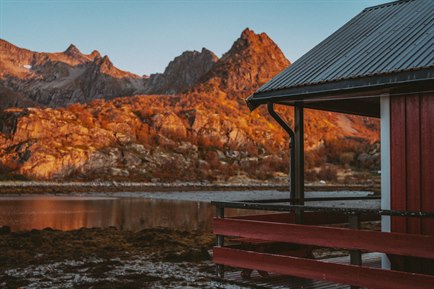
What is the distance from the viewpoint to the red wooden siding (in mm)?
9539

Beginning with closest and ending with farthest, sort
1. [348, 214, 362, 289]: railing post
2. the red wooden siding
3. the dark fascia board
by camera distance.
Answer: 1. [348, 214, 362, 289]: railing post
2. the dark fascia board
3. the red wooden siding

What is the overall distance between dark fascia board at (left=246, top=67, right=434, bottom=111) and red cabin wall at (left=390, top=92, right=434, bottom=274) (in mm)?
419

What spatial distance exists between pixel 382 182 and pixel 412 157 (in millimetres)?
842

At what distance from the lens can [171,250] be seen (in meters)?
24.4

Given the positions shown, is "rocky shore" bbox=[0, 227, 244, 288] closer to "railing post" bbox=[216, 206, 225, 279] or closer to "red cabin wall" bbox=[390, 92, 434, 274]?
"railing post" bbox=[216, 206, 225, 279]

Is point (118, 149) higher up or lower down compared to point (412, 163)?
higher up

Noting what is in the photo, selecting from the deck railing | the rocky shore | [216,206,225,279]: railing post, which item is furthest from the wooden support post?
the rocky shore

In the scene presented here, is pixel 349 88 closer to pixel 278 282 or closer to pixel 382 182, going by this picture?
pixel 382 182

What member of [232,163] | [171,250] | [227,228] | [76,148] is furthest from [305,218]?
[232,163]

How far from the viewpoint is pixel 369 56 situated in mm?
10797

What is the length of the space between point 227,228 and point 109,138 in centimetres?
16287

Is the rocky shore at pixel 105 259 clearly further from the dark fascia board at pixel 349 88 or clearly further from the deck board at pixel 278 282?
the dark fascia board at pixel 349 88

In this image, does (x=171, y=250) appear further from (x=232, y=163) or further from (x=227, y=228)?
(x=232, y=163)

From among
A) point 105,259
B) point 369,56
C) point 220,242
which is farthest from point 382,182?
point 105,259
